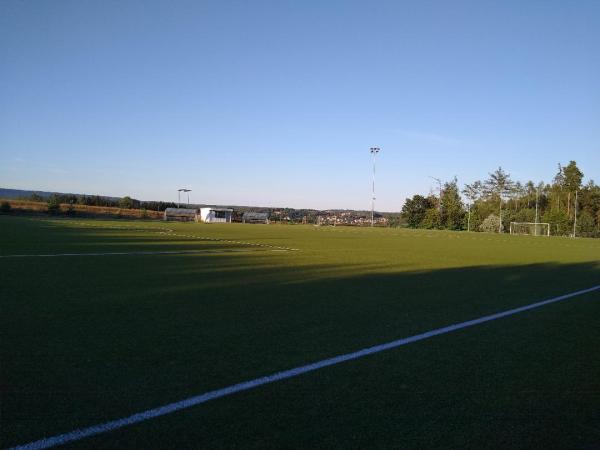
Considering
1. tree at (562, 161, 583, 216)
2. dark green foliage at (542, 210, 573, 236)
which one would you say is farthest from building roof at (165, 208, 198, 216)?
tree at (562, 161, 583, 216)

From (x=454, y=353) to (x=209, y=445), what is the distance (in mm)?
2656

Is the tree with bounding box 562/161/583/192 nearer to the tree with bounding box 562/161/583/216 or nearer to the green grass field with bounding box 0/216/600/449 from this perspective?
the tree with bounding box 562/161/583/216

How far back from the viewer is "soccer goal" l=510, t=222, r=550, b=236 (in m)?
60.0

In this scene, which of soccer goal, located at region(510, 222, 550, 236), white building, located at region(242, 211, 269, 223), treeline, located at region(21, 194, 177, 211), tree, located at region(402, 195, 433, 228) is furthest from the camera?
white building, located at region(242, 211, 269, 223)

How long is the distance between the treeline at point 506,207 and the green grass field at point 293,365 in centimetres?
6144

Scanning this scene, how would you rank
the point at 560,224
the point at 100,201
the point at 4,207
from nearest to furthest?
the point at 4,207 < the point at 560,224 < the point at 100,201

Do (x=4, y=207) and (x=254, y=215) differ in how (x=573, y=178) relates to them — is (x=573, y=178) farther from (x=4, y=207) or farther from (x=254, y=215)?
(x=4, y=207)

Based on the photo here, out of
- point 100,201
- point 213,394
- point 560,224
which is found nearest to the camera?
point 213,394

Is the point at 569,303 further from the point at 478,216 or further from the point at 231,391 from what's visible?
the point at 478,216

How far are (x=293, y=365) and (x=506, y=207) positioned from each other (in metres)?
89.6

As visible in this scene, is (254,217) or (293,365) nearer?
(293,365)

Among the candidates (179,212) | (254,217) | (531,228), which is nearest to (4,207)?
(179,212)

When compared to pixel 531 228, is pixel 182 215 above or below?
above

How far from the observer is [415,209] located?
73750 mm
